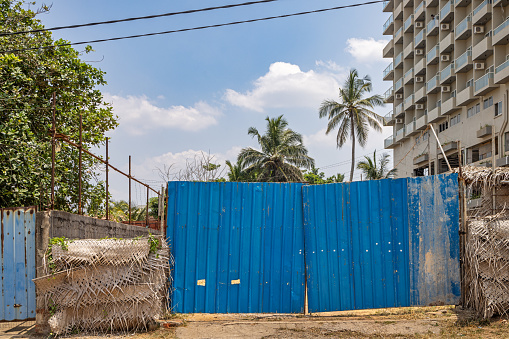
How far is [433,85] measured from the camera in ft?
120

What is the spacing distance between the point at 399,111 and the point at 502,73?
1689cm

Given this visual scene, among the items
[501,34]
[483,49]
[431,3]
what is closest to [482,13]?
[483,49]

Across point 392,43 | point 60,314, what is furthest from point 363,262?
point 392,43

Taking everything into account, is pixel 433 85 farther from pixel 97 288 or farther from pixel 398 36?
pixel 97 288

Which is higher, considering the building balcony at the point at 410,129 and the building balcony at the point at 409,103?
the building balcony at the point at 409,103

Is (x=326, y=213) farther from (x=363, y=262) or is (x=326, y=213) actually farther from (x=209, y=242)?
(x=209, y=242)

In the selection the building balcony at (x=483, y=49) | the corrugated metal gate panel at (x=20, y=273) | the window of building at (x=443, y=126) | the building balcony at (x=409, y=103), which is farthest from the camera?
the building balcony at (x=409, y=103)

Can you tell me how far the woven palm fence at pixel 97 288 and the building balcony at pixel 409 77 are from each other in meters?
39.0

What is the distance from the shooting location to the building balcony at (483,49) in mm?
28703

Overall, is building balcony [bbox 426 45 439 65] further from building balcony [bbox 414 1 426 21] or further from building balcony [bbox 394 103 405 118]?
building balcony [bbox 394 103 405 118]

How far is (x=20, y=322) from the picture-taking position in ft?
22.3

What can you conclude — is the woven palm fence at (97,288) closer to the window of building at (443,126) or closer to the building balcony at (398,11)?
the window of building at (443,126)

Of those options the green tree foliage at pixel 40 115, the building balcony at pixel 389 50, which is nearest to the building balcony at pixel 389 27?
the building balcony at pixel 389 50

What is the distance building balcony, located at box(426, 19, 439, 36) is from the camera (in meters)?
36.2
